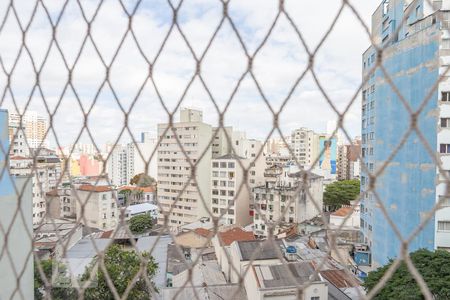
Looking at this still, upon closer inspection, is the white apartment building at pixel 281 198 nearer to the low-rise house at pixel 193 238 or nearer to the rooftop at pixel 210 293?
the low-rise house at pixel 193 238

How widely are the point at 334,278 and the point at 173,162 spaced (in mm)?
5074

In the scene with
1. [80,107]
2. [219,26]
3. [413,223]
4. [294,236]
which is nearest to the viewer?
[219,26]

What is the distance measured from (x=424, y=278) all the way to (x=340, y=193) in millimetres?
7980

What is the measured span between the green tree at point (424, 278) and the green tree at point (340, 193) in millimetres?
7598

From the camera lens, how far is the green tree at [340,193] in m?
11.1

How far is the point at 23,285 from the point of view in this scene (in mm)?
931

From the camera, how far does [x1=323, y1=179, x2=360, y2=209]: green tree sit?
1107cm

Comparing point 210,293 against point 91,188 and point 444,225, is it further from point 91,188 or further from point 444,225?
point 91,188

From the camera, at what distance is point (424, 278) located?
11.0ft

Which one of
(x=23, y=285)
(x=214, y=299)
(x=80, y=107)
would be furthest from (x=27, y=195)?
(x=214, y=299)

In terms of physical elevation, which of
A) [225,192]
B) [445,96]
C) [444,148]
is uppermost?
[445,96]

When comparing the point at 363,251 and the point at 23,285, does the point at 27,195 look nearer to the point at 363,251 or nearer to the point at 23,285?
the point at 23,285

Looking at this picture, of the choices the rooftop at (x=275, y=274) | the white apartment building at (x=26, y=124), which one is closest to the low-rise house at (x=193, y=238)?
A: the rooftop at (x=275, y=274)

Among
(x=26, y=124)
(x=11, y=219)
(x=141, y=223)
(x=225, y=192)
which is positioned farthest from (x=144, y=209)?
(x=11, y=219)
